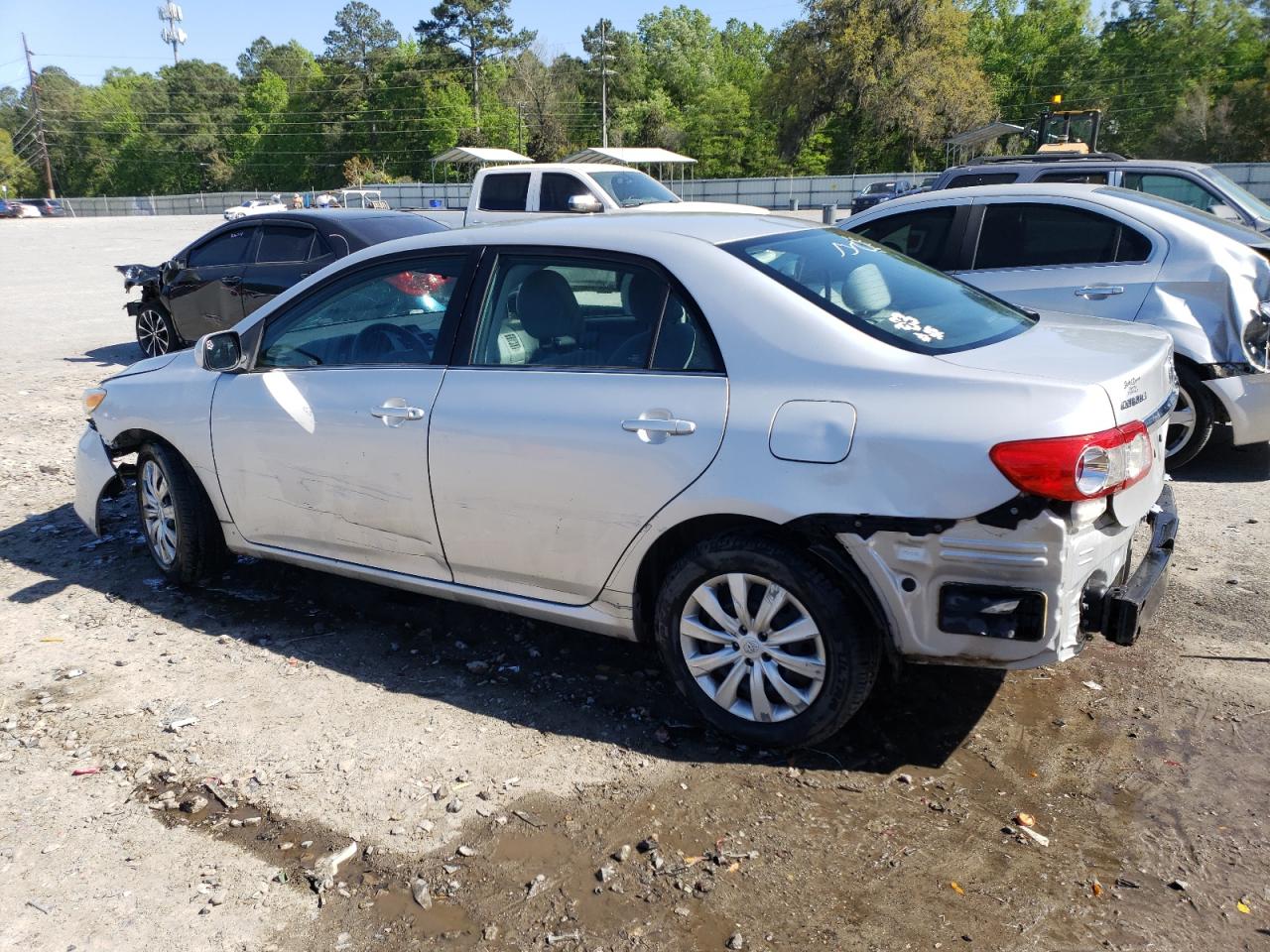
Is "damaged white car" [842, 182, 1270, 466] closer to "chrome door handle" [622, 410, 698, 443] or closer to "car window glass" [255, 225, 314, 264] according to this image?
"chrome door handle" [622, 410, 698, 443]

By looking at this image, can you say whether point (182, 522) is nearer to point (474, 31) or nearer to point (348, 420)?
point (348, 420)

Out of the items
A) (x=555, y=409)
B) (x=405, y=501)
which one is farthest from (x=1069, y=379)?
(x=405, y=501)

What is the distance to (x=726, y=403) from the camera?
3.34m

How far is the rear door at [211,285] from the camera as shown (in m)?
10.8

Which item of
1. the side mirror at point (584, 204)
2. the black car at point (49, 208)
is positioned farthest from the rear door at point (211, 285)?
the black car at point (49, 208)

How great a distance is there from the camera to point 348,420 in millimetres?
4176

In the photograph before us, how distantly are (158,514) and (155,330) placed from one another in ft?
25.5

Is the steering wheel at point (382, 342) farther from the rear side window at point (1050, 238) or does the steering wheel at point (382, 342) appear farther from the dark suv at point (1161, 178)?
the dark suv at point (1161, 178)

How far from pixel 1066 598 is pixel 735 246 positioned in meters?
1.62

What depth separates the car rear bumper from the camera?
6.16 metres

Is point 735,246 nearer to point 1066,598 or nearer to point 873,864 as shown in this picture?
point 1066,598

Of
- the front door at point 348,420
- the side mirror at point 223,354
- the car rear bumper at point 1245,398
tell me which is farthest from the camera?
the car rear bumper at point 1245,398

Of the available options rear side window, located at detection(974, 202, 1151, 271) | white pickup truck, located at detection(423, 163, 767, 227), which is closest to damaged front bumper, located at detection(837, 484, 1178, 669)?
rear side window, located at detection(974, 202, 1151, 271)

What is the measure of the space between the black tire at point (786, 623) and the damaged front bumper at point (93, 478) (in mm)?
3251
